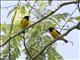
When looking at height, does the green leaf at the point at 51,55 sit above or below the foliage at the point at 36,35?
below

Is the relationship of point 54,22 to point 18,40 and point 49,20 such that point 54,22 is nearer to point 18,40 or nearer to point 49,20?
point 49,20

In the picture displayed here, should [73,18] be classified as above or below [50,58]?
above

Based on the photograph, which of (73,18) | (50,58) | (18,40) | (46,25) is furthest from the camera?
(46,25)

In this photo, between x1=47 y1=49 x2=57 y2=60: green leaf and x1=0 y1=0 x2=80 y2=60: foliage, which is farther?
x1=47 y1=49 x2=57 y2=60: green leaf

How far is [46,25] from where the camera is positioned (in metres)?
3.45

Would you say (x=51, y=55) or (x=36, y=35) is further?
(x=36, y=35)

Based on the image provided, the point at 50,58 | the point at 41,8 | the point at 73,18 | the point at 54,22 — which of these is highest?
the point at 41,8

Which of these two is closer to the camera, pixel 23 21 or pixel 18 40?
pixel 18 40

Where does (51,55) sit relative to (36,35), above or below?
below

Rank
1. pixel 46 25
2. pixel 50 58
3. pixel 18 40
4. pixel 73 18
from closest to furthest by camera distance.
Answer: pixel 73 18, pixel 18 40, pixel 50 58, pixel 46 25

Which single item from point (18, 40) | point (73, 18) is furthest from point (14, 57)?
point (73, 18)

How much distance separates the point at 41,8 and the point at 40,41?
46cm

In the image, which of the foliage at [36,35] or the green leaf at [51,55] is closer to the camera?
the foliage at [36,35]

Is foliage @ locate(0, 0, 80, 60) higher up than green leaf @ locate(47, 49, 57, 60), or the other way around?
foliage @ locate(0, 0, 80, 60)
